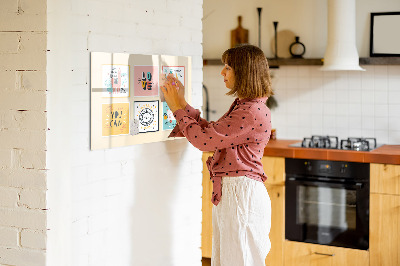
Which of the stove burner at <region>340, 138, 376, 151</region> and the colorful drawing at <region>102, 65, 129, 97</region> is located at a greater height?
the colorful drawing at <region>102, 65, 129, 97</region>

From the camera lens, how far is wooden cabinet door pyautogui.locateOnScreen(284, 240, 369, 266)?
14.0 feet

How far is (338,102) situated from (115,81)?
2731 millimetres

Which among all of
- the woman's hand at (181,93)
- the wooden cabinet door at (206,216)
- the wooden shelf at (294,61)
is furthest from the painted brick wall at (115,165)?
the wooden shelf at (294,61)

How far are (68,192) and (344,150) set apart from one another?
2.38 metres

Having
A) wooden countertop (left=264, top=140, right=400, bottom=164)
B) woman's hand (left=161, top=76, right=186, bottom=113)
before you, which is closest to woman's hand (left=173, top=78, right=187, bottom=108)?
woman's hand (left=161, top=76, right=186, bottom=113)

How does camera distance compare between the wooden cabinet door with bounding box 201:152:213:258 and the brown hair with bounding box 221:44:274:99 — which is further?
the wooden cabinet door with bounding box 201:152:213:258

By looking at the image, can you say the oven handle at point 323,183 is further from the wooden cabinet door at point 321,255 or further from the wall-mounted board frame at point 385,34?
the wall-mounted board frame at point 385,34

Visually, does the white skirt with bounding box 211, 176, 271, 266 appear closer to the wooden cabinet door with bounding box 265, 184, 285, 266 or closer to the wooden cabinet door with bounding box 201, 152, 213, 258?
the wooden cabinet door with bounding box 265, 184, 285, 266

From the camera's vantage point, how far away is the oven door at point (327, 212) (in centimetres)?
424

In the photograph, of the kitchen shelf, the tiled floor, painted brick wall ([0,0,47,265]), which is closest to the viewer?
painted brick wall ([0,0,47,265])

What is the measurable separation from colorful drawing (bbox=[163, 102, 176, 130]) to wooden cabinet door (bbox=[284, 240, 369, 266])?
1.88m

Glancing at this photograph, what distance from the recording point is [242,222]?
2.79 m

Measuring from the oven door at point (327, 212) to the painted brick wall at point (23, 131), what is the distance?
2449 millimetres

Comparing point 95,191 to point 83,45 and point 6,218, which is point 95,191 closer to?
point 6,218
